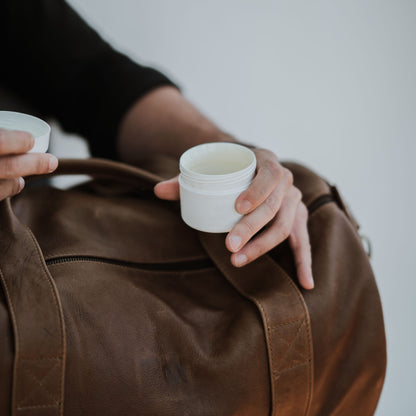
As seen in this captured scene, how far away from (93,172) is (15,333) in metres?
0.26

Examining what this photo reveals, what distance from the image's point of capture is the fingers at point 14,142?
446mm

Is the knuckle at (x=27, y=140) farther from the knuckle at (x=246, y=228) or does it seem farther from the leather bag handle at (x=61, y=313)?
the knuckle at (x=246, y=228)

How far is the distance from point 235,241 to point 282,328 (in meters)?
0.15

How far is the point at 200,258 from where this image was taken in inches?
26.0

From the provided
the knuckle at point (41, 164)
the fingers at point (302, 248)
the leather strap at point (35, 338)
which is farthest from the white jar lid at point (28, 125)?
the fingers at point (302, 248)

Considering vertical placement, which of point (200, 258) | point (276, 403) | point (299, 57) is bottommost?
point (276, 403)

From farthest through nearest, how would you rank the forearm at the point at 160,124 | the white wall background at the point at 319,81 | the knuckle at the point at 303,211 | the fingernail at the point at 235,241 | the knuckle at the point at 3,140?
the white wall background at the point at 319,81 < the forearm at the point at 160,124 < the knuckle at the point at 303,211 < the fingernail at the point at 235,241 < the knuckle at the point at 3,140

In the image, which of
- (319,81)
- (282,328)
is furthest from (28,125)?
(319,81)

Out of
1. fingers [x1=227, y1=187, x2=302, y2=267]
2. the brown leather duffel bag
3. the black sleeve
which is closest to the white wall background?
the black sleeve

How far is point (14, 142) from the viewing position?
451 mm

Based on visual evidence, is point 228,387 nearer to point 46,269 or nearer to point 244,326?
point 244,326

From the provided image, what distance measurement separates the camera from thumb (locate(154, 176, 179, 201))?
63cm

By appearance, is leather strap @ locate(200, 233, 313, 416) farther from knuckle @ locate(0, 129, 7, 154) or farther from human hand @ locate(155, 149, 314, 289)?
Answer: knuckle @ locate(0, 129, 7, 154)

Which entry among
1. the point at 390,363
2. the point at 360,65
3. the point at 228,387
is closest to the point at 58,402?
the point at 228,387
